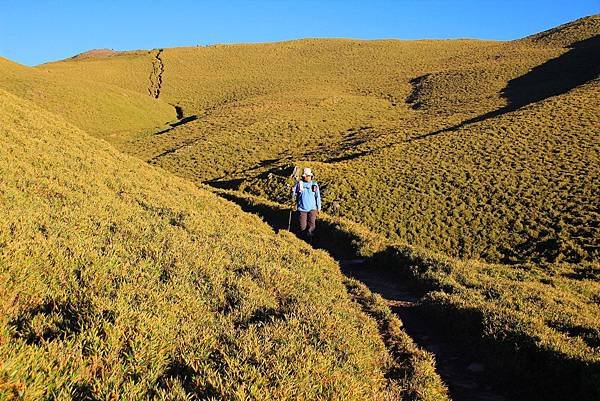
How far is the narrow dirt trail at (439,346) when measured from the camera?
21.8ft

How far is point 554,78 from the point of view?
6012cm

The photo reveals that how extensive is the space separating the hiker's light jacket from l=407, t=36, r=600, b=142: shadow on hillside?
99.6ft

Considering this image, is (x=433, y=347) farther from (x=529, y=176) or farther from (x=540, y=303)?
(x=529, y=176)

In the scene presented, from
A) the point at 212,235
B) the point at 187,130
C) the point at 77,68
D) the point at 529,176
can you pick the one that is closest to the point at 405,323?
the point at 212,235

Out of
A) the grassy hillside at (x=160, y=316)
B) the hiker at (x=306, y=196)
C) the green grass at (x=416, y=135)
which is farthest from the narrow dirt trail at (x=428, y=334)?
the green grass at (x=416, y=135)

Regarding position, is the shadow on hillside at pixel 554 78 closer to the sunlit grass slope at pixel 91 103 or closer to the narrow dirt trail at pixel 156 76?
the sunlit grass slope at pixel 91 103

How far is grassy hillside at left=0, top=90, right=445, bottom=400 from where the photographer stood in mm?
3971

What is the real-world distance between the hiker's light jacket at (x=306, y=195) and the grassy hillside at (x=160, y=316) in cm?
532

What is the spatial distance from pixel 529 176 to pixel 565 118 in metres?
14.0

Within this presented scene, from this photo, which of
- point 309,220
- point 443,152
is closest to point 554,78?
point 443,152

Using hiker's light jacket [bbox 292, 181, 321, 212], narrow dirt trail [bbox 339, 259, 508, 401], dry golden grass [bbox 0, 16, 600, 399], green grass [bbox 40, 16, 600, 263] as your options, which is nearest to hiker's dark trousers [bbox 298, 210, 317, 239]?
hiker's light jacket [bbox 292, 181, 321, 212]

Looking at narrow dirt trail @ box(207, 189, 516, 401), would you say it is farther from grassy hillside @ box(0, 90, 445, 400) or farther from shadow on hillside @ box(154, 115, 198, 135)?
shadow on hillside @ box(154, 115, 198, 135)

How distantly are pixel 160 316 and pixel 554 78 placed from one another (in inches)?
2701

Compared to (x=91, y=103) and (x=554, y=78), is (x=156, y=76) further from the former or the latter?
(x=554, y=78)
